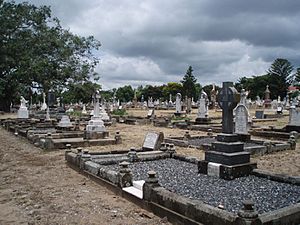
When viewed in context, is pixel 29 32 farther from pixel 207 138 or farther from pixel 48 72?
pixel 207 138

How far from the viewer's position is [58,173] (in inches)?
345

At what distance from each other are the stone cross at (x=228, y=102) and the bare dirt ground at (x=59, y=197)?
2.40m

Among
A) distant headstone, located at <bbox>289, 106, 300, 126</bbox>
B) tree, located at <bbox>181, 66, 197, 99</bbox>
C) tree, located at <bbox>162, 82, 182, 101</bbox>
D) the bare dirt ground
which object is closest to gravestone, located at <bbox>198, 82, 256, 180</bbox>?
the bare dirt ground

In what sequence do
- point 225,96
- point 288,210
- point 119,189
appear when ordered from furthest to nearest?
point 225,96 → point 119,189 → point 288,210

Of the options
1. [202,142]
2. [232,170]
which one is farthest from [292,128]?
[232,170]

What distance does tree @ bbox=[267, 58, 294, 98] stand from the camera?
8469 centimetres

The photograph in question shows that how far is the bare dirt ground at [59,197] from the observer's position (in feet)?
17.4

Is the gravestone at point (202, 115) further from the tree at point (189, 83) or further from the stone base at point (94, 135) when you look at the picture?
the tree at point (189, 83)

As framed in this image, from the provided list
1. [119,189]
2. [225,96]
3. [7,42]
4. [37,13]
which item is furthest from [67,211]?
[37,13]

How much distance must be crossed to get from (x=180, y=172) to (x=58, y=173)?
11.2ft

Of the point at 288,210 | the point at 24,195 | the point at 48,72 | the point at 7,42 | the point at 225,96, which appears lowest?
the point at 24,195

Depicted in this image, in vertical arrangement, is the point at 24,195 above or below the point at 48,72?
below

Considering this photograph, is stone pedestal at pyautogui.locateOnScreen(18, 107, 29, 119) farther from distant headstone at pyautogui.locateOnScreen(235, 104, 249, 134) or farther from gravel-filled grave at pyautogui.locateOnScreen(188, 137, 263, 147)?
distant headstone at pyautogui.locateOnScreen(235, 104, 249, 134)

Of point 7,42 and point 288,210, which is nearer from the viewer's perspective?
point 288,210
